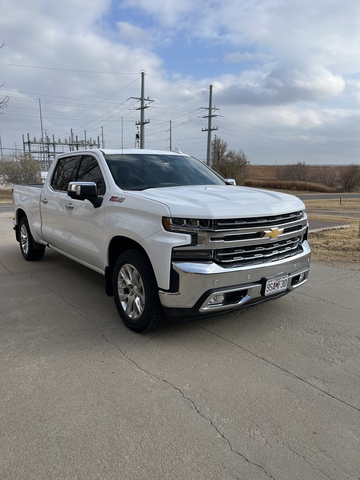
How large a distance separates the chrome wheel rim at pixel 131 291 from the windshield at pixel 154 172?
1.00m

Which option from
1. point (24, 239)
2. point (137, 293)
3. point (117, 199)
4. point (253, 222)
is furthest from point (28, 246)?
point (253, 222)

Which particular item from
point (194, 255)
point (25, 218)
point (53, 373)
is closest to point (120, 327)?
point (53, 373)

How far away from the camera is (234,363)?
329cm

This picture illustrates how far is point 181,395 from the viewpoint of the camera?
2.83 m

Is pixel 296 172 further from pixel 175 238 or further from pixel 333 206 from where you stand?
pixel 175 238

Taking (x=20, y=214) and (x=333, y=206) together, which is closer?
(x=20, y=214)

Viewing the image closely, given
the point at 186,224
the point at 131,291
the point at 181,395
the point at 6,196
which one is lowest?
the point at 6,196

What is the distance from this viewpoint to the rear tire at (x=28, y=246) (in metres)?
6.88

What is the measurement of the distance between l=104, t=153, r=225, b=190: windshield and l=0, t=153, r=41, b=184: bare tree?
→ 34.5m

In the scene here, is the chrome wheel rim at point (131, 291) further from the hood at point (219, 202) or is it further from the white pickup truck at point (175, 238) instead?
the hood at point (219, 202)

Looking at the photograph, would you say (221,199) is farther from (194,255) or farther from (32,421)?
(32,421)

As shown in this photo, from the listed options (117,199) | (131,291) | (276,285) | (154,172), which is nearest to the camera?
(276,285)

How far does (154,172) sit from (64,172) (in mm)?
1716

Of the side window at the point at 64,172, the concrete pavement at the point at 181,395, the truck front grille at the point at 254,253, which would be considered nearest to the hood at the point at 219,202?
the truck front grille at the point at 254,253
